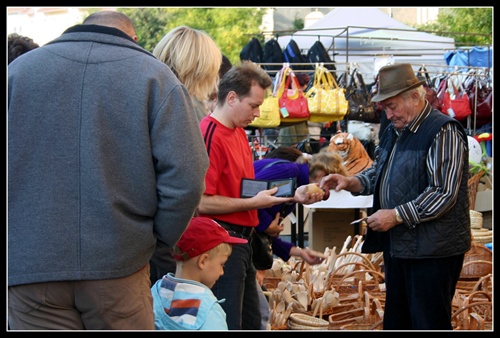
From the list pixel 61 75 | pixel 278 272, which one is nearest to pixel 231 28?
pixel 278 272

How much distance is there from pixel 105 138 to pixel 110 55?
0.28 metres

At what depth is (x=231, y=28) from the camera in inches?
827

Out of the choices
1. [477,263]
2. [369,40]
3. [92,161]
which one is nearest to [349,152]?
[477,263]

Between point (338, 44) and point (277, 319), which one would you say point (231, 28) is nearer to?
point (338, 44)

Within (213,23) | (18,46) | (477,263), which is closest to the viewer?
(18,46)

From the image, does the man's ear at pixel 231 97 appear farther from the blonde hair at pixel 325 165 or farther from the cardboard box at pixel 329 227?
the cardboard box at pixel 329 227

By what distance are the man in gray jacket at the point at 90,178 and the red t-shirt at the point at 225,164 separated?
973mm

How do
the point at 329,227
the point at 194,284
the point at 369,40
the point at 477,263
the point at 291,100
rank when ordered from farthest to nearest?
the point at 369,40 < the point at 291,100 < the point at 329,227 < the point at 477,263 < the point at 194,284

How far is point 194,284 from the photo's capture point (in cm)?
303

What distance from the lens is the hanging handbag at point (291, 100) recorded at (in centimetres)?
825

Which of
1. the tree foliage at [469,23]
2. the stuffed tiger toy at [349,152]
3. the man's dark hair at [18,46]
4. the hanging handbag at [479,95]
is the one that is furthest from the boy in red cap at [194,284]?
the tree foliage at [469,23]

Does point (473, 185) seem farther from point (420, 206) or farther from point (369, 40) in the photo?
point (369, 40)

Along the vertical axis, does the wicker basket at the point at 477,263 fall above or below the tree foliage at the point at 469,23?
below
